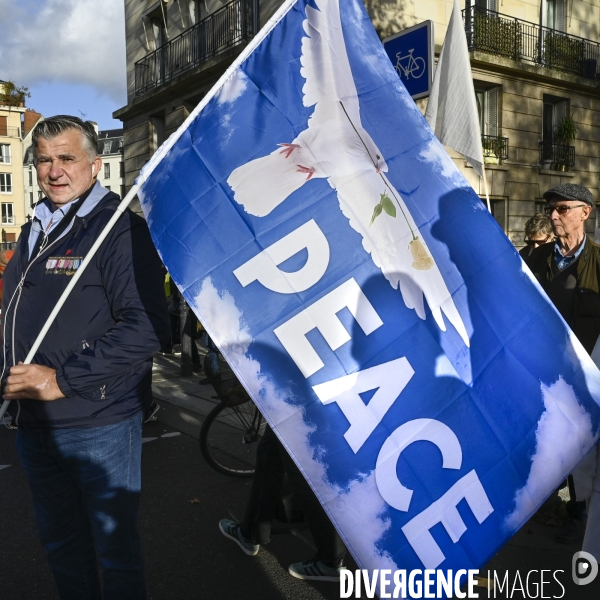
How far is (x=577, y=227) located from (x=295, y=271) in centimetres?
Answer: 246

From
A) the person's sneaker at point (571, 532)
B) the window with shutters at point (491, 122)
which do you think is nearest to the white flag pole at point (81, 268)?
the person's sneaker at point (571, 532)

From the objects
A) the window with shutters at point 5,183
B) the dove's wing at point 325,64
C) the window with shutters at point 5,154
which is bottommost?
the dove's wing at point 325,64

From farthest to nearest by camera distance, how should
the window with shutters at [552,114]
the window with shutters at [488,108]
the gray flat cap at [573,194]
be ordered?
1. the window with shutters at [552,114]
2. the window with shutters at [488,108]
3. the gray flat cap at [573,194]

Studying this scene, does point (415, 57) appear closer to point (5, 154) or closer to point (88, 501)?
point (88, 501)

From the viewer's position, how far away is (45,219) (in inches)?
96.6

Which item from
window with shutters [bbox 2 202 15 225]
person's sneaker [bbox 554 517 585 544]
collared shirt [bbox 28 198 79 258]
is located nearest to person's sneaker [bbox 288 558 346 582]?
person's sneaker [bbox 554 517 585 544]

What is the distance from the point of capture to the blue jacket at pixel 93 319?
86.1 inches

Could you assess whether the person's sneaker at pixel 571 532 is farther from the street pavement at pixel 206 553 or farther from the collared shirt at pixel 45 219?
the collared shirt at pixel 45 219

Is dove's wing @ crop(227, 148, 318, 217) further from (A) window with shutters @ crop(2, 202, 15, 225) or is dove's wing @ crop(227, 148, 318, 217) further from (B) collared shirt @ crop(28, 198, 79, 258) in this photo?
(A) window with shutters @ crop(2, 202, 15, 225)

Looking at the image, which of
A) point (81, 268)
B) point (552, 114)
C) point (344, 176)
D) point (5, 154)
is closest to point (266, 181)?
point (344, 176)

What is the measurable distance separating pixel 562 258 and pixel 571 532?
159cm

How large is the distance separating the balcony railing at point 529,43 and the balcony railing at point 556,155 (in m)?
2.14

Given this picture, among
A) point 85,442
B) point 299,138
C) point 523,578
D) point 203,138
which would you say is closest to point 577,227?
point 523,578

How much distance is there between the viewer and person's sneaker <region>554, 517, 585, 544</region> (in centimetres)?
367
